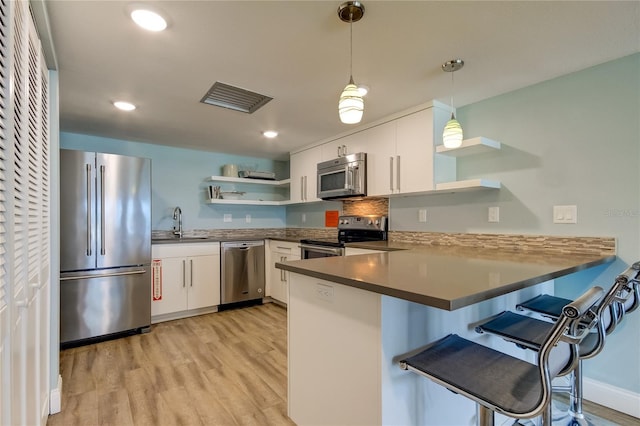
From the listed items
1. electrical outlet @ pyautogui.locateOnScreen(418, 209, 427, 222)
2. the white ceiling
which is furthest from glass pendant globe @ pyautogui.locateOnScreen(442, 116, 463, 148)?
electrical outlet @ pyautogui.locateOnScreen(418, 209, 427, 222)

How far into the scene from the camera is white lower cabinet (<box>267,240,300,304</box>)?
12.6ft

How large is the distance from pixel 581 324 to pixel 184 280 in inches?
138

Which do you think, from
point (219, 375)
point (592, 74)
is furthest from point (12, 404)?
point (592, 74)

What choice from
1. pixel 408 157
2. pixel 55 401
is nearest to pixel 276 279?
pixel 408 157

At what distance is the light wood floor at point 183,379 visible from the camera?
181 centimetres

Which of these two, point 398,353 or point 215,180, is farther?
point 215,180

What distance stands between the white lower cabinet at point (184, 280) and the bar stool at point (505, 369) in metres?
3.04

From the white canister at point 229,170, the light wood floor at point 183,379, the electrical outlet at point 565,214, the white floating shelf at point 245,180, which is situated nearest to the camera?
the light wood floor at point 183,379

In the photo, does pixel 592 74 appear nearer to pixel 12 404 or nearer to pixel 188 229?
pixel 12 404

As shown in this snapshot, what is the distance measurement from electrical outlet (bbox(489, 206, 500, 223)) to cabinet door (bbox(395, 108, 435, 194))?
1.61 feet

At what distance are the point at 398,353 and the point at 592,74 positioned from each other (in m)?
2.23

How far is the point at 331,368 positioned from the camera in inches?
52.6

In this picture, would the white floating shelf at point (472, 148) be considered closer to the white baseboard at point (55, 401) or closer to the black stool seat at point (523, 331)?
the black stool seat at point (523, 331)

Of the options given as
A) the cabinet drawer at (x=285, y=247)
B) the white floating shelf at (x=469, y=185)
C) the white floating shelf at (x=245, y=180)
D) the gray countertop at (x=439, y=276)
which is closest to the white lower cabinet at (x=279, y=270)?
the cabinet drawer at (x=285, y=247)
